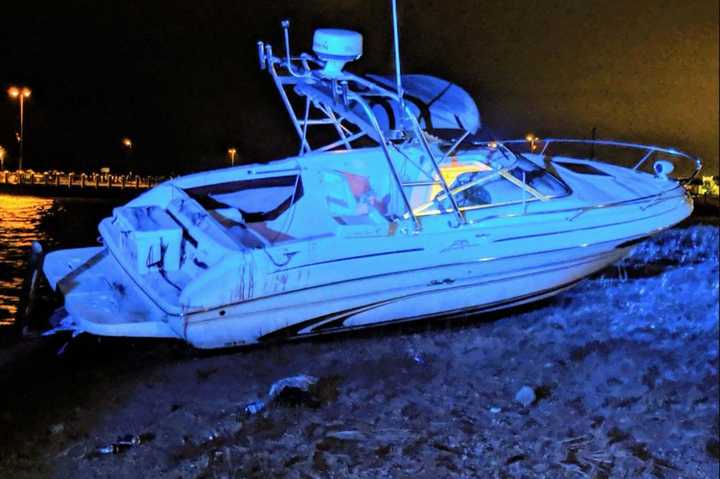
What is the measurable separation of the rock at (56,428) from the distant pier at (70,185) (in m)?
12.7

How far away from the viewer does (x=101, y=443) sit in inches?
185

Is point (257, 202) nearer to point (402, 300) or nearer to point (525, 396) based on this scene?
point (402, 300)

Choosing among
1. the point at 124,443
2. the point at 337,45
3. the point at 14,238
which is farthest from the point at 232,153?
the point at 124,443

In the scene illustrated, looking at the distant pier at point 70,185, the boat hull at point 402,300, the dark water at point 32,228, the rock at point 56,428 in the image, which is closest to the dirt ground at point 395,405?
the rock at point 56,428

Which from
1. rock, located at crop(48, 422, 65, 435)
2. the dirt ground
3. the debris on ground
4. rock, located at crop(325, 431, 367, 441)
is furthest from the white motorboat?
rock, located at crop(325, 431, 367, 441)

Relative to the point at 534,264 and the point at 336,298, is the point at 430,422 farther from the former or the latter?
the point at 534,264

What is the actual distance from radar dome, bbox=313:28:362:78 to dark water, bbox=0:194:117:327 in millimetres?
3917

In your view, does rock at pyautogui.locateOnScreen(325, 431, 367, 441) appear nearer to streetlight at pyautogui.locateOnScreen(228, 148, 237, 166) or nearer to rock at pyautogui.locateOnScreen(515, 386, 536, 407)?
rock at pyautogui.locateOnScreen(515, 386, 536, 407)

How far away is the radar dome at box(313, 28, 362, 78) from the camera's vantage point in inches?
247

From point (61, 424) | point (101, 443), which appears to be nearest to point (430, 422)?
point (101, 443)

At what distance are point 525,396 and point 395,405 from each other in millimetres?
1024

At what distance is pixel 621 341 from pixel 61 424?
4903 mm

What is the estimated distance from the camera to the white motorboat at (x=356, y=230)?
19.5 feet

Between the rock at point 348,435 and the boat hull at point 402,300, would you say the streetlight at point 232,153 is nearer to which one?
the boat hull at point 402,300
